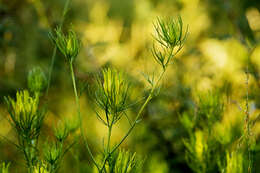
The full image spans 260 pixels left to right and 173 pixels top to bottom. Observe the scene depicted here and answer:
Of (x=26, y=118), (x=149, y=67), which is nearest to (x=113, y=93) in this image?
(x=26, y=118)

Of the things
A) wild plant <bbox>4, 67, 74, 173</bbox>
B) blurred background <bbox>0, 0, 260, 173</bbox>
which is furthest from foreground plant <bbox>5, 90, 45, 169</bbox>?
blurred background <bbox>0, 0, 260, 173</bbox>

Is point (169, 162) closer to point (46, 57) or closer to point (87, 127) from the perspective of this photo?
point (87, 127)

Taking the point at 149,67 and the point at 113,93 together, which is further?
the point at 149,67

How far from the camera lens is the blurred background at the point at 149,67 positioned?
53 cm

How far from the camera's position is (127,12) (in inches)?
43.3

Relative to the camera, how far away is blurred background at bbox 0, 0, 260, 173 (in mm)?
525

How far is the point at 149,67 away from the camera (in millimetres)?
685

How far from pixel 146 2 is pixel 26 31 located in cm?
38

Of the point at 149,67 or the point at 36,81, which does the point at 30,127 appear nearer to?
the point at 36,81

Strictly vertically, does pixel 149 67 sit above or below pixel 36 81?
above

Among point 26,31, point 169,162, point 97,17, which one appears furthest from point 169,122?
point 26,31

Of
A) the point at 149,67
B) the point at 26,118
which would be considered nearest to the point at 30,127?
the point at 26,118

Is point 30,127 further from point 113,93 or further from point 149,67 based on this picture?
point 149,67

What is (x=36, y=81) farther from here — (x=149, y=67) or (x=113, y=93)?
(x=149, y=67)
